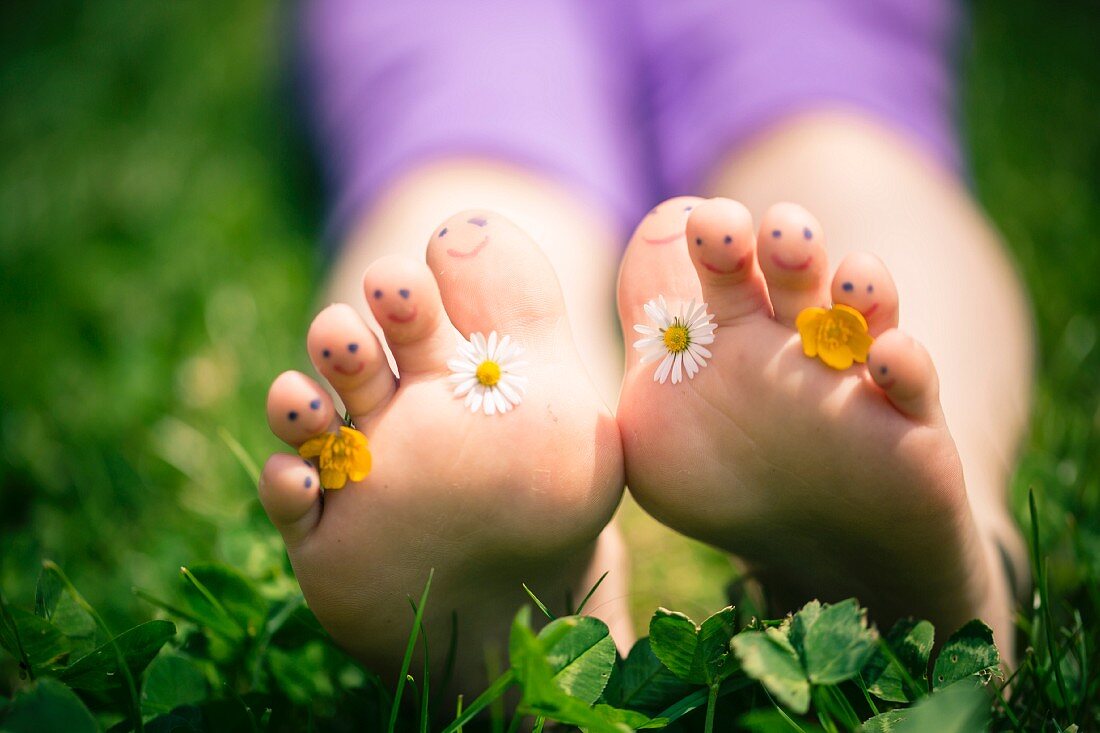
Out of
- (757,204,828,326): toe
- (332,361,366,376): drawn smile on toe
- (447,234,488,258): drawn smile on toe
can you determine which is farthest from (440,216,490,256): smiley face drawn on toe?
(757,204,828,326): toe

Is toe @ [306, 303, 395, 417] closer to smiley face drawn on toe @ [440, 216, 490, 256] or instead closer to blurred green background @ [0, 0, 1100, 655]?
smiley face drawn on toe @ [440, 216, 490, 256]

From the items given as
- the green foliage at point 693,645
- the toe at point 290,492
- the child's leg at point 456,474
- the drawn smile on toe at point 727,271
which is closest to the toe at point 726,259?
the drawn smile on toe at point 727,271

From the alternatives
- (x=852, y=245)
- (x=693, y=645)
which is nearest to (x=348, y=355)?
(x=693, y=645)

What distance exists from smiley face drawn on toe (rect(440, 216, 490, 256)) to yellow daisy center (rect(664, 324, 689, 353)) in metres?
0.16

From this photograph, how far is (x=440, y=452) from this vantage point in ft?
2.21

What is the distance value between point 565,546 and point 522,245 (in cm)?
25

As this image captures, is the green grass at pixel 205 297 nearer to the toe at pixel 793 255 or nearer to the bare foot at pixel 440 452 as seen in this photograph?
the bare foot at pixel 440 452

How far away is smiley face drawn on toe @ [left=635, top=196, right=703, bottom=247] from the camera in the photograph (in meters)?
0.74

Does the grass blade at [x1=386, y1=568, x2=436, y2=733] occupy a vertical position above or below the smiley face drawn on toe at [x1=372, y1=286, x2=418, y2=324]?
below

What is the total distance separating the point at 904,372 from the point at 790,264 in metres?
0.11

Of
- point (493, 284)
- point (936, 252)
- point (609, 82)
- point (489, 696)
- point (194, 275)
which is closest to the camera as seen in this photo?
point (489, 696)

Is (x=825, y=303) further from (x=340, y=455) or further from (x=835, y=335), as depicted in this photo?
(x=340, y=455)

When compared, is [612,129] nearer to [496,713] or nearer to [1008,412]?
[1008,412]

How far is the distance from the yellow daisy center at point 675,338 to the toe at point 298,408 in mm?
272
